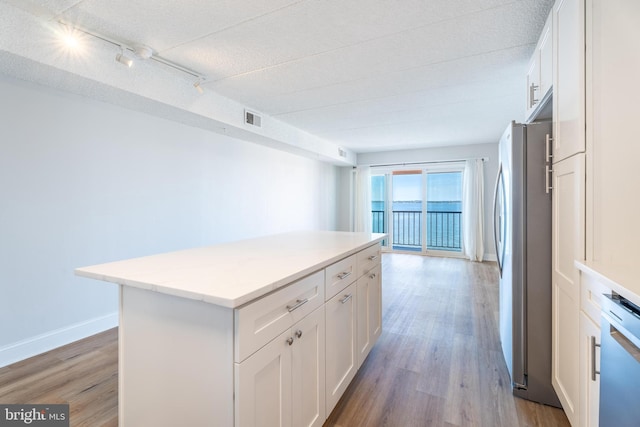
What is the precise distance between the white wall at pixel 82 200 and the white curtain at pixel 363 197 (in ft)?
12.1

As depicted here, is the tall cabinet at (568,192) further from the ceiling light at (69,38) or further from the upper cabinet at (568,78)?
the ceiling light at (69,38)

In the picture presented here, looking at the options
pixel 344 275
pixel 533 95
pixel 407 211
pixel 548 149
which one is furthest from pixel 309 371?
pixel 407 211

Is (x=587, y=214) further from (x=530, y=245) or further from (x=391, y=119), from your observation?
(x=391, y=119)

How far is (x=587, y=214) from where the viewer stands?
46.5 inches

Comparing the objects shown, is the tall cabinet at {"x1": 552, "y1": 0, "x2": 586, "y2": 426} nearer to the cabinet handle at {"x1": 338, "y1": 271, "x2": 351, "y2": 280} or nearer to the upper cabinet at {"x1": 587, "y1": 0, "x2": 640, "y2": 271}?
the upper cabinet at {"x1": 587, "y1": 0, "x2": 640, "y2": 271}

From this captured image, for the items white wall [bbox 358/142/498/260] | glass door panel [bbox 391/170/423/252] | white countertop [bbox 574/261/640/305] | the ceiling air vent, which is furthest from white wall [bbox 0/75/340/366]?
glass door panel [bbox 391/170/423/252]

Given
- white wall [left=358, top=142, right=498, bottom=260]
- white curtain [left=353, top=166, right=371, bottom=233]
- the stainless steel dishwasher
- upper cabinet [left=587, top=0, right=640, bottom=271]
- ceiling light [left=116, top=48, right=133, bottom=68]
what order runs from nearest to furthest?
1. the stainless steel dishwasher
2. upper cabinet [left=587, top=0, right=640, bottom=271]
3. ceiling light [left=116, top=48, right=133, bottom=68]
4. white wall [left=358, top=142, right=498, bottom=260]
5. white curtain [left=353, top=166, right=371, bottom=233]

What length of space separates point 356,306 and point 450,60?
2091 millimetres

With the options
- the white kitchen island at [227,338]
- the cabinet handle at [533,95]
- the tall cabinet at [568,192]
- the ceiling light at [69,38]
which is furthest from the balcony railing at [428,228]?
the ceiling light at [69,38]

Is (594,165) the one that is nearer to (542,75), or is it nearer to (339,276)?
(542,75)

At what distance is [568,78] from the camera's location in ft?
4.36

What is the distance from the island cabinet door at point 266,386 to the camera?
3.08 ft

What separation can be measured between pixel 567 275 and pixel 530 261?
337 millimetres

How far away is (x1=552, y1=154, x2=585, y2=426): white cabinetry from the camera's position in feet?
4.06
